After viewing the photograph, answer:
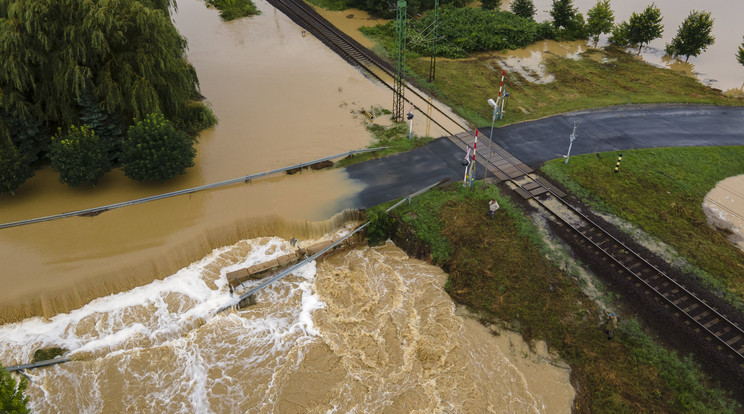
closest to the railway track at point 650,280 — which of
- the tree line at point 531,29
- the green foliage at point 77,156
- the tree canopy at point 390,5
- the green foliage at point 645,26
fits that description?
the tree line at point 531,29

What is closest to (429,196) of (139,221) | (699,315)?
(699,315)

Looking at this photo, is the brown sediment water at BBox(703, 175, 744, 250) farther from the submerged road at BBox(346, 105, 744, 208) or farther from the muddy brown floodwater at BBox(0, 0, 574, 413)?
the muddy brown floodwater at BBox(0, 0, 574, 413)

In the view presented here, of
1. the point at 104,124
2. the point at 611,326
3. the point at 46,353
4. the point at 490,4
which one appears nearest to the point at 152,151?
the point at 104,124

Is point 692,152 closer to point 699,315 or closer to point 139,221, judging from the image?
point 699,315

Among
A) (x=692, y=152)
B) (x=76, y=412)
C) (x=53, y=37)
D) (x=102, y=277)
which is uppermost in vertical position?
(x=53, y=37)

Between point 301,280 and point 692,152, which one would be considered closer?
point 301,280

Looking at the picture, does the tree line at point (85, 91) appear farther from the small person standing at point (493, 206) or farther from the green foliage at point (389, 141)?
the small person standing at point (493, 206)
